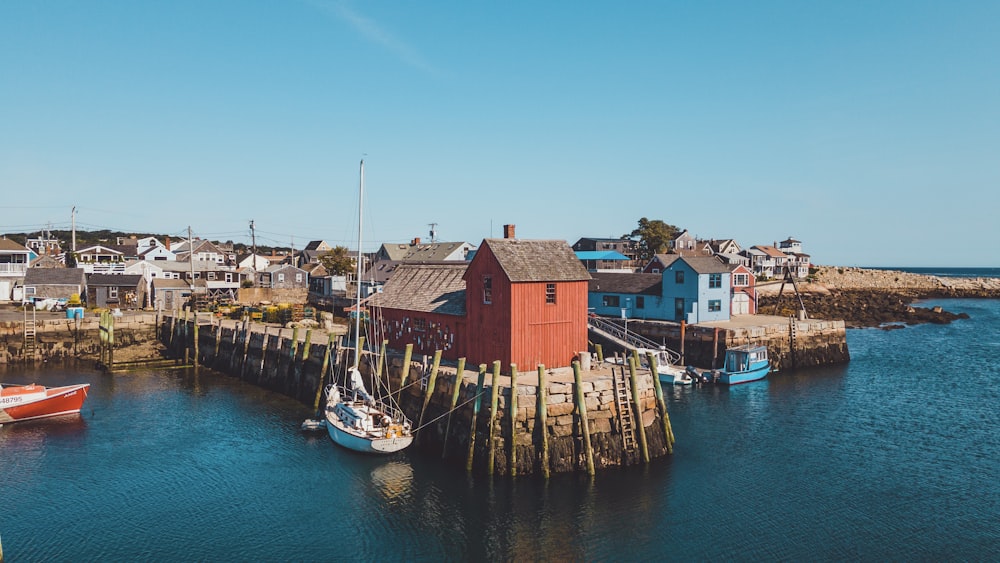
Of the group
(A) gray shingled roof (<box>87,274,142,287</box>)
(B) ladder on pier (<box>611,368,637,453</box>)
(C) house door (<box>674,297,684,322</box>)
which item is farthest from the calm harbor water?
(A) gray shingled roof (<box>87,274,142,287</box>)

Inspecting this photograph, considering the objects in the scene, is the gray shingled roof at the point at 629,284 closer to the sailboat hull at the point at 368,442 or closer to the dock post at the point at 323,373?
the dock post at the point at 323,373

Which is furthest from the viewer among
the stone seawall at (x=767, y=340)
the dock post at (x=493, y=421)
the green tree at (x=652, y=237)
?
the green tree at (x=652, y=237)

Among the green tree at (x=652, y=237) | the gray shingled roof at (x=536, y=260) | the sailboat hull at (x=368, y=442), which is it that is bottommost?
the sailboat hull at (x=368, y=442)

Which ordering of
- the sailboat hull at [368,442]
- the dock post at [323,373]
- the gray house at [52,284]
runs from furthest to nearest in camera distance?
the gray house at [52,284] < the dock post at [323,373] < the sailboat hull at [368,442]

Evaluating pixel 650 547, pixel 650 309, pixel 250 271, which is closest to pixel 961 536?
pixel 650 547

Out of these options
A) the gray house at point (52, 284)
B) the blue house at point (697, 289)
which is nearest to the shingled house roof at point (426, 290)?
the blue house at point (697, 289)

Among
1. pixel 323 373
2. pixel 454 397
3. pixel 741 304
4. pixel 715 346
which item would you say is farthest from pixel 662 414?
pixel 741 304
